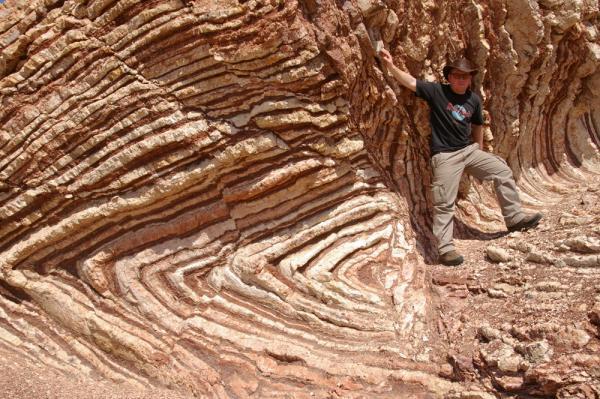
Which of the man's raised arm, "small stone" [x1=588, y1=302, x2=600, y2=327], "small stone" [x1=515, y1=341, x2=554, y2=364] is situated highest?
the man's raised arm

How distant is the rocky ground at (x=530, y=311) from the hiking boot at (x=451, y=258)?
66 millimetres

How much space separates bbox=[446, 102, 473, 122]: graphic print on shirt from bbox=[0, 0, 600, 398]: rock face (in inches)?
41.4

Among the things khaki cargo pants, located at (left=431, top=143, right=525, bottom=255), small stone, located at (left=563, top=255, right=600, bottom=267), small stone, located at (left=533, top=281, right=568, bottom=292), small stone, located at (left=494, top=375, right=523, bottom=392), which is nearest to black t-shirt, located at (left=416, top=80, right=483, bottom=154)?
khaki cargo pants, located at (left=431, top=143, right=525, bottom=255)

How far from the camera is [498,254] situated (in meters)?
4.36

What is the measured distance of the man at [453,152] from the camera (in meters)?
4.80

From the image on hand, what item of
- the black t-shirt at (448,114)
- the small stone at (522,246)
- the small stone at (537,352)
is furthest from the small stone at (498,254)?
the small stone at (537,352)

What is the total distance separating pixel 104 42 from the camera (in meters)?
3.80

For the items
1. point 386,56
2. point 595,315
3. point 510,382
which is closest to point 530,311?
point 595,315

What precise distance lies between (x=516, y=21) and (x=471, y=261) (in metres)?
3.65

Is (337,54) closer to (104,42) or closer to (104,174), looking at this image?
(104,42)

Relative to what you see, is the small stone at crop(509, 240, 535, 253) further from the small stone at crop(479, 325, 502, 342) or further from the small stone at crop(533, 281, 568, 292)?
the small stone at crop(479, 325, 502, 342)

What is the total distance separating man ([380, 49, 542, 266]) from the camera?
189 inches

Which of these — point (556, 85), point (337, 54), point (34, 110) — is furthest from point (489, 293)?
point (556, 85)

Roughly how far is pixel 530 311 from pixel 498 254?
3.10 ft
